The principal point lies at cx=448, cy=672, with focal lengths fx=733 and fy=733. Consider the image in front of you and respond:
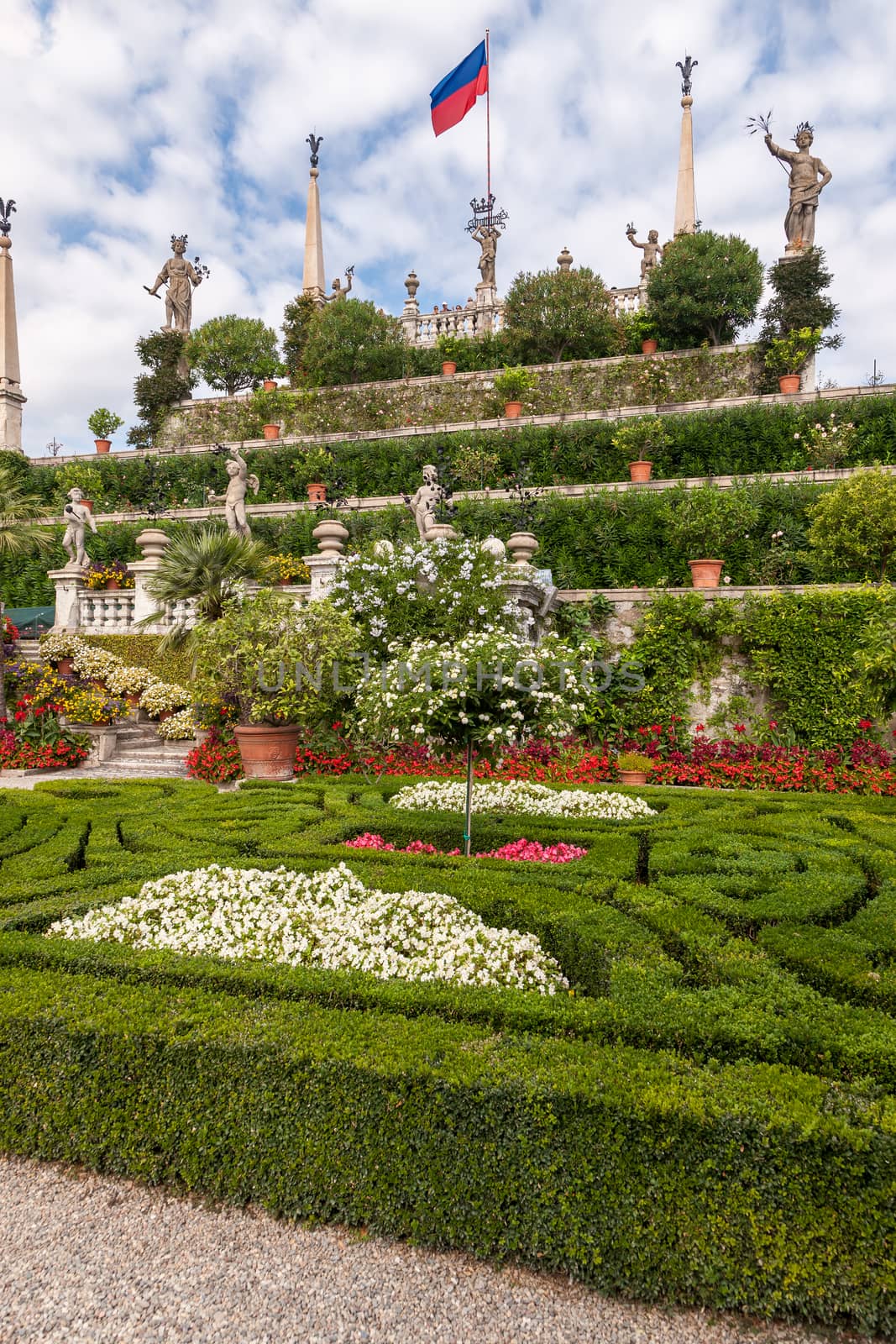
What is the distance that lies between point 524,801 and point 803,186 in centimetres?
2022

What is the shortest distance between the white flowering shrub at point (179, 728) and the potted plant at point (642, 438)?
1046cm

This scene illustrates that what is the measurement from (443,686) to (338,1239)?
3.11 metres

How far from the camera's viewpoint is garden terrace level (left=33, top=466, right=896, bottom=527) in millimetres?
13594

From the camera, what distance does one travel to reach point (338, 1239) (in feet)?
7.38

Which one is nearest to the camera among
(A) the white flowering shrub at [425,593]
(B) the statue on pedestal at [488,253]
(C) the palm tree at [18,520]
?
(A) the white flowering shrub at [425,593]

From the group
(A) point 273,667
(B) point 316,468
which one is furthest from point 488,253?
(A) point 273,667

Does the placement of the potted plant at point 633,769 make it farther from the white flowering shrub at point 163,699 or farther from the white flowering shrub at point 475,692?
the white flowering shrub at point 163,699

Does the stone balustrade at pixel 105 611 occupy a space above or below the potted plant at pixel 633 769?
above

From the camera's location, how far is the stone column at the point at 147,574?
1182cm

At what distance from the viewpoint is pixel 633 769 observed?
8.51 m

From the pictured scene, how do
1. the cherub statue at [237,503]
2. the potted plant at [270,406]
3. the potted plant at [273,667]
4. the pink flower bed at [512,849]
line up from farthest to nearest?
the potted plant at [270,406] < the cherub statue at [237,503] < the potted plant at [273,667] < the pink flower bed at [512,849]

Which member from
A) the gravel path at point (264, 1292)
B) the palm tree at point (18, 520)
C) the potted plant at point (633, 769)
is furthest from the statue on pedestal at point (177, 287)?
the gravel path at point (264, 1292)

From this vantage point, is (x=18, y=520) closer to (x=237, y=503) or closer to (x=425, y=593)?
(x=237, y=503)

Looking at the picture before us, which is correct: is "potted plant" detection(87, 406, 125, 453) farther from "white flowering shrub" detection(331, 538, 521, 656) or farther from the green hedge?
"white flowering shrub" detection(331, 538, 521, 656)
